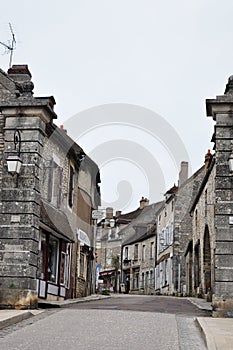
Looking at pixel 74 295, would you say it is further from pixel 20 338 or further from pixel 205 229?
pixel 20 338

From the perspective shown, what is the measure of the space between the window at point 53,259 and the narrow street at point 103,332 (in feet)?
21.1

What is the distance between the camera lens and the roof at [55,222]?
16406 millimetres

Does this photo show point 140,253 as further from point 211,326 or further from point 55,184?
point 211,326

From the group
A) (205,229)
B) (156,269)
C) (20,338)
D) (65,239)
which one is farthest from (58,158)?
(156,269)

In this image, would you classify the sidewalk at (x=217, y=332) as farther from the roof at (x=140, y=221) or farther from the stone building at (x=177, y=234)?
the roof at (x=140, y=221)

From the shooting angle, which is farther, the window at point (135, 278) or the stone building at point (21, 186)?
the window at point (135, 278)

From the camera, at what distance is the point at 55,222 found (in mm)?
17453

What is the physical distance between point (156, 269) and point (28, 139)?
94.6ft

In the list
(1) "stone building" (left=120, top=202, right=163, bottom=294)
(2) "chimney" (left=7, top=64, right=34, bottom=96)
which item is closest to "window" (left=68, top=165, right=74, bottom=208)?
(2) "chimney" (left=7, top=64, right=34, bottom=96)

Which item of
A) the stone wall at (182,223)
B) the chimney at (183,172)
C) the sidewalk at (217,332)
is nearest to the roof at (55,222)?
the sidewalk at (217,332)

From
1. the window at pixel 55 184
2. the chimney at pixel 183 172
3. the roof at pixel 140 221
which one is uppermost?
the chimney at pixel 183 172

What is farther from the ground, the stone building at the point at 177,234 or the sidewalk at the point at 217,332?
the stone building at the point at 177,234

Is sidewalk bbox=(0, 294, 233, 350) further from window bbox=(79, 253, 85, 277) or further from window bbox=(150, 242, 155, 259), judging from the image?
window bbox=(150, 242, 155, 259)

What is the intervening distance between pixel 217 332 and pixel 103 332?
6.14ft
